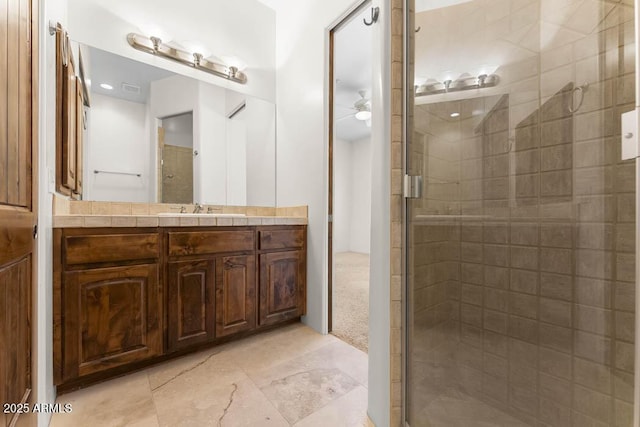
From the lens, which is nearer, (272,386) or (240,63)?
(272,386)

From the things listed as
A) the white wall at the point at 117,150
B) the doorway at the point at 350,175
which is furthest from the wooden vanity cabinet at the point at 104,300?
the doorway at the point at 350,175

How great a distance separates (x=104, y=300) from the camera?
1335 mm

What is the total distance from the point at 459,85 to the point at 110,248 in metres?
1.77

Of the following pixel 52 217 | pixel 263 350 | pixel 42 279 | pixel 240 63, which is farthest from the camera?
pixel 240 63

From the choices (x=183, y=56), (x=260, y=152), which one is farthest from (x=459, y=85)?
(x=183, y=56)

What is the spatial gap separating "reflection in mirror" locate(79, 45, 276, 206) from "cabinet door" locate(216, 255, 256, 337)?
2.31ft

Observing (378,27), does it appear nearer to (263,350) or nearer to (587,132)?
(587,132)

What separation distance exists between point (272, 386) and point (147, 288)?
34.1 inches

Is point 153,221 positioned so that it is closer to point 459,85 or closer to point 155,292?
point 155,292

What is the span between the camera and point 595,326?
69 cm

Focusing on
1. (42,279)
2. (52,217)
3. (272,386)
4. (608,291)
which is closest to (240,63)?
(52,217)

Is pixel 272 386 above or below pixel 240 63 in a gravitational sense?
below

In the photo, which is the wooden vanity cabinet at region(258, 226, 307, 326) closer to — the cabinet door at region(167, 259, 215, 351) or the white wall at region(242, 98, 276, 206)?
the cabinet door at region(167, 259, 215, 351)

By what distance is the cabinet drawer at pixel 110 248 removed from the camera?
1267 millimetres
